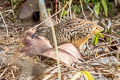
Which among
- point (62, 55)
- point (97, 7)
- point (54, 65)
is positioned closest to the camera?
point (62, 55)

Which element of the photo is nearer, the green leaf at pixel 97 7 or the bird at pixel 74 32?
the bird at pixel 74 32

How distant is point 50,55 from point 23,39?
0.99 ft

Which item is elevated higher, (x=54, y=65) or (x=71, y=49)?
(x=71, y=49)

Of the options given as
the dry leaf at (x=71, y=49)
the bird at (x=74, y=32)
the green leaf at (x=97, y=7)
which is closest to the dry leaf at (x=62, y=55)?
the dry leaf at (x=71, y=49)

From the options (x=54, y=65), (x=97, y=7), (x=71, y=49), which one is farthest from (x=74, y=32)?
(x=97, y=7)

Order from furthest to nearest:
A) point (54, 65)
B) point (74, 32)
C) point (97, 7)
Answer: point (97, 7) < point (74, 32) < point (54, 65)

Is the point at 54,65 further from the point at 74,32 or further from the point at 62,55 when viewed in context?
the point at 74,32

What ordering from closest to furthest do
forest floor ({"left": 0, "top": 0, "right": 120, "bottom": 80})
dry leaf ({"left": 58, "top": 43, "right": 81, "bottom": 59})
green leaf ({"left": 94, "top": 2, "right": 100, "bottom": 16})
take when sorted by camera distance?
forest floor ({"left": 0, "top": 0, "right": 120, "bottom": 80}) → dry leaf ({"left": 58, "top": 43, "right": 81, "bottom": 59}) → green leaf ({"left": 94, "top": 2, "right": 100, "bottom": 16})

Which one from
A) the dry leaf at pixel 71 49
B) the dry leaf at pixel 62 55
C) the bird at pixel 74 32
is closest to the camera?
the dry leaf at pixel 62 55

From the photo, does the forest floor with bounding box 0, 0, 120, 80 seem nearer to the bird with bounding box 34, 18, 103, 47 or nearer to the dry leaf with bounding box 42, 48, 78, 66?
the dry leaf with bounding box 42, 48, 78, 66

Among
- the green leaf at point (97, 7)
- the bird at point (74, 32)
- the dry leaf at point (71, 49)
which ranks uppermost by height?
the green leaf at point (97, 7)

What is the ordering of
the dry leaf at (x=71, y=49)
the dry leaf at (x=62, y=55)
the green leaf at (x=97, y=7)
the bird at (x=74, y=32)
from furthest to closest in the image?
the green leaf at (x=97, y=7), the bird at (x=74, y=32), the dry leaf at (x=71, y=49), the dry leaf at (x=62, y=55)

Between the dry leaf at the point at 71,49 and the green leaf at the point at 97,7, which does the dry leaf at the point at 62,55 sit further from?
the green leaf at the point at 97,7

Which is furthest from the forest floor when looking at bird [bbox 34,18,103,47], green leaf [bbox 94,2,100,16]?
green leaf [bbox 94,2,100,16]
